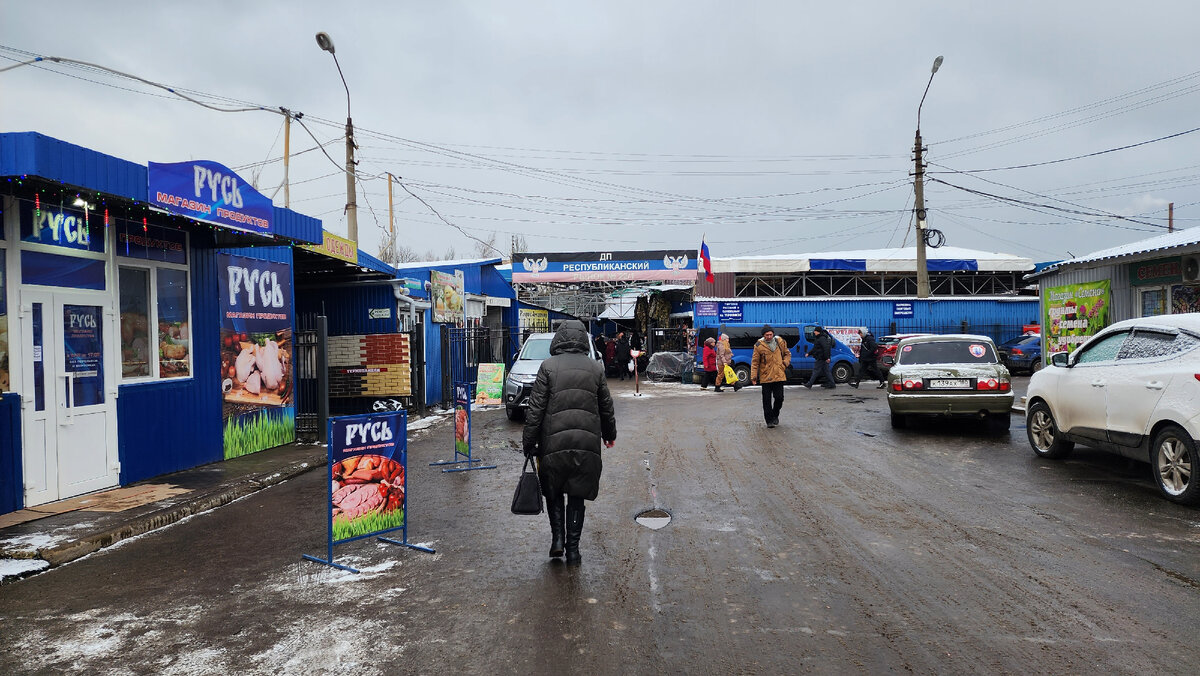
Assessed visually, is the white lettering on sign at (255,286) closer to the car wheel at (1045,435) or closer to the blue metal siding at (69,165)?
the blue metal siding at (69,165)

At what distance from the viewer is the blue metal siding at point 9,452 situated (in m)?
7.01

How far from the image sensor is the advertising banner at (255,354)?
10.5 meters

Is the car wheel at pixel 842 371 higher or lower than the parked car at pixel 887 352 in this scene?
lower

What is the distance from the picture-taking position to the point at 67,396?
305 inches

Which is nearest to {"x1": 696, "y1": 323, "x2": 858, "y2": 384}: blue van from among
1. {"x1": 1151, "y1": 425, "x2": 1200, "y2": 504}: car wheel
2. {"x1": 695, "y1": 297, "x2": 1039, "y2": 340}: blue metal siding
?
{"x1": 695, "y1": 297, "x2": 1039, "y2": 340}: blue metal siding

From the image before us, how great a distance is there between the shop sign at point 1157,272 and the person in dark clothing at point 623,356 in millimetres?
16739

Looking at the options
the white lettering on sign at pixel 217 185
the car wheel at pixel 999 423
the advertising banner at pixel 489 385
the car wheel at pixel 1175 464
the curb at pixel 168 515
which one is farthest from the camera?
the advertising banner at pixel 489 385

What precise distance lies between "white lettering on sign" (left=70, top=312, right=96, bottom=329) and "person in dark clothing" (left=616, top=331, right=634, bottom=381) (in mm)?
20414

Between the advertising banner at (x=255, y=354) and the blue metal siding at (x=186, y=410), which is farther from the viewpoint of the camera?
the advertising banner at (x=255, y=354)

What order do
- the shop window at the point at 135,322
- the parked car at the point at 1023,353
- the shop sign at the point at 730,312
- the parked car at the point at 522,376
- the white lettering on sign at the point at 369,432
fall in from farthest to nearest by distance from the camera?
the shop sign at the point at 730,312 < the parked car at the point at 1023,353 < the parked car at the point at 522,376 < the shop window at the point at 135,322 < the white lettering on sign at the point at 369,432

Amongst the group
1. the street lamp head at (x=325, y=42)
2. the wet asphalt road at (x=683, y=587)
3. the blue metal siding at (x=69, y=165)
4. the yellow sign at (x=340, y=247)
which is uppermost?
the street lamp head at (x=325, y=42)

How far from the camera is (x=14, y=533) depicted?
646 cm

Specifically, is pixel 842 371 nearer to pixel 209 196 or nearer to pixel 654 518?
pixel 654 518

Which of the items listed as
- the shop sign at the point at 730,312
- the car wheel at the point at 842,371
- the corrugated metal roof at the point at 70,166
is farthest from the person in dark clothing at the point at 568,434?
the shop sign at the point at 730,312
